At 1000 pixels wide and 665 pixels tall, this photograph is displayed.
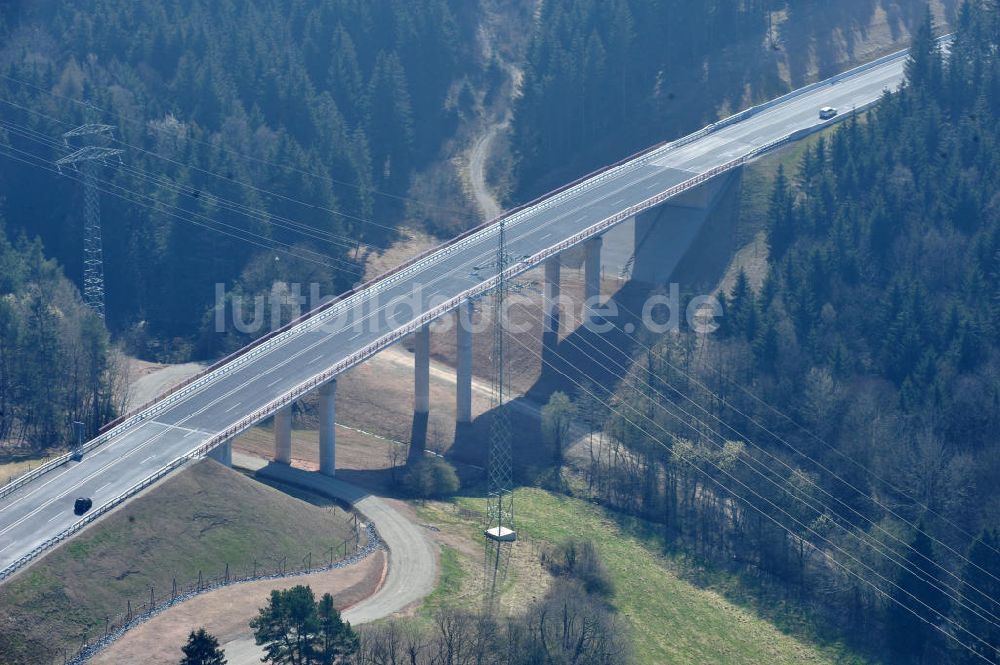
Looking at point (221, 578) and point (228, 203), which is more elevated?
point (228, 203)

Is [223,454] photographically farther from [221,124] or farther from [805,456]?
[221,124]

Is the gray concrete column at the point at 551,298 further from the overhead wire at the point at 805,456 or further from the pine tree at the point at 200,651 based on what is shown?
the pine tree at the point at 200,651

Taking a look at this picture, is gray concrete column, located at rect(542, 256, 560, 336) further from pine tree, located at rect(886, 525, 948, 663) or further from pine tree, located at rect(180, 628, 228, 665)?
pine tree, located at rect(180, 628, 228, 665)

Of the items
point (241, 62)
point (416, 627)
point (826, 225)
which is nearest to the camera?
point (416, 627)

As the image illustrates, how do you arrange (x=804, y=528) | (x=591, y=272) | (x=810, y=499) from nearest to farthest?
(x=804, y=528)
(x=810, y=499)
(x=591, y=272)

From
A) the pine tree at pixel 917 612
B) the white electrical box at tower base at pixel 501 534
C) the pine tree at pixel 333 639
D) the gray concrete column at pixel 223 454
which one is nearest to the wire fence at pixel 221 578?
the white electrical box at tower base at pixel 501 534

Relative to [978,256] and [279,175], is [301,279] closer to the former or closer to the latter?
[279,175]

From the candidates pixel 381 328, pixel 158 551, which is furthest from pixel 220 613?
pixel 381 328

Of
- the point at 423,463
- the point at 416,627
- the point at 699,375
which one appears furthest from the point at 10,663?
the point at 699,375
